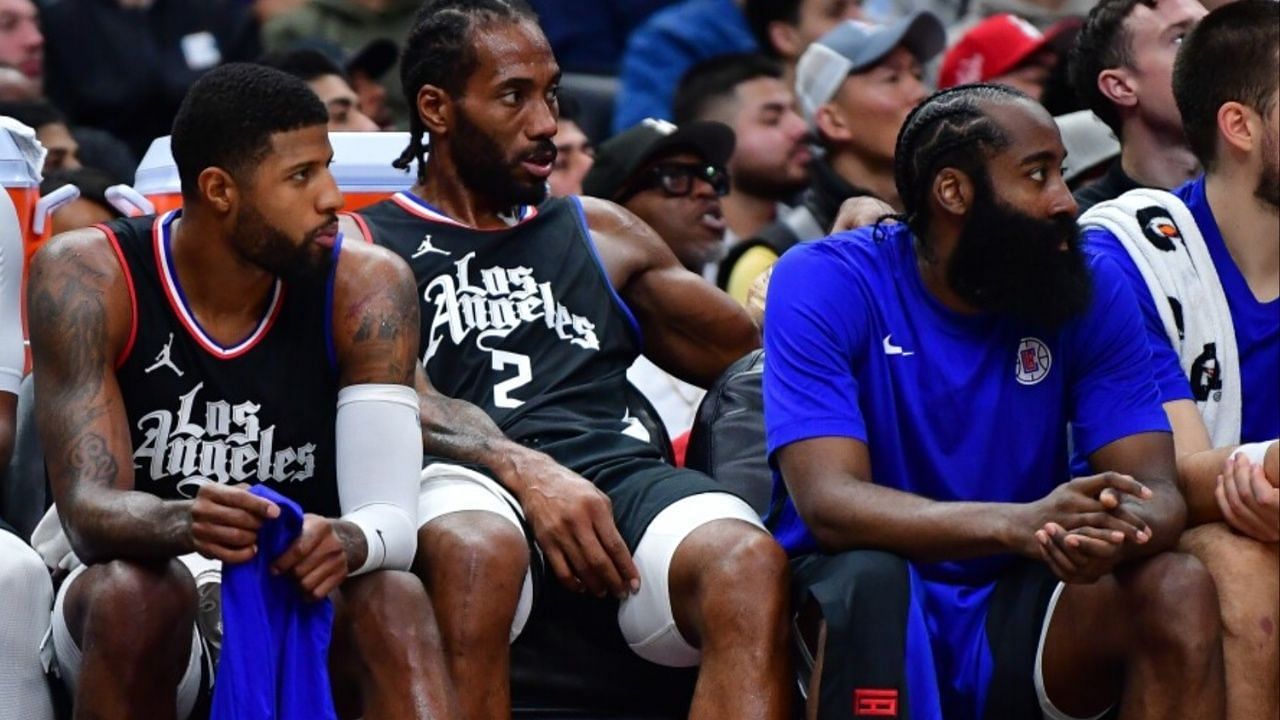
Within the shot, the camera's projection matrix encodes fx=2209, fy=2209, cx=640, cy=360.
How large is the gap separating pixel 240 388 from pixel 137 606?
1.80 ft

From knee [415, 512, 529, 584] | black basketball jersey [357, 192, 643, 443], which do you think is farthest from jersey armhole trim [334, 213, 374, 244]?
A: knee [415, 512, 529, 584]

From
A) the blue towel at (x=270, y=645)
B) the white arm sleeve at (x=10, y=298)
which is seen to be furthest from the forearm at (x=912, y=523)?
the white arm sleeve at (x=10, y=298)

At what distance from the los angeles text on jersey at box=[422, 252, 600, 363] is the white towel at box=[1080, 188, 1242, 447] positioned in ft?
3.87

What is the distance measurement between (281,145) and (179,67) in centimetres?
348

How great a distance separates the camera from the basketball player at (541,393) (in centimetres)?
403

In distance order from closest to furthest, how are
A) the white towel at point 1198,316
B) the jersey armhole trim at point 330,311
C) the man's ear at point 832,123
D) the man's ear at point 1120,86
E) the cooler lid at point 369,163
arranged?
1. the jersey armhole trim at point 330,311
2. the white towel at point 1198,316
3. the cooler lid at point 369,163
4. the man's ear at point 1120,86
5. the man's ear at point 832,123

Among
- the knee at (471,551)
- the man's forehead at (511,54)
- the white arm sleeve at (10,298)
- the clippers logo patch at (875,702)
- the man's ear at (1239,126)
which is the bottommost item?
the clippers logo patch at (875,702)

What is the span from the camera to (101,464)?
392cm

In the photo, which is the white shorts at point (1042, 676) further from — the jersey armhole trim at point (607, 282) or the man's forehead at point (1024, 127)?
the jersey armhole trim at point (607, 282)

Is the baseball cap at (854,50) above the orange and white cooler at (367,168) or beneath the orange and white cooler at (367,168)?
beneath

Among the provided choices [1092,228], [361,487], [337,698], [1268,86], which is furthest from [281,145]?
[1268,86]

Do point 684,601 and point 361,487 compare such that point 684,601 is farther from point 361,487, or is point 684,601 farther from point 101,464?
point 101,464

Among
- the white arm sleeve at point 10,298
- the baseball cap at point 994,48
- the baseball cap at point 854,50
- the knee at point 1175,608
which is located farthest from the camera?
the baseball cap at point 994,48

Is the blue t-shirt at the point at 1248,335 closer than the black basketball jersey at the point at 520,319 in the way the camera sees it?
Yes
